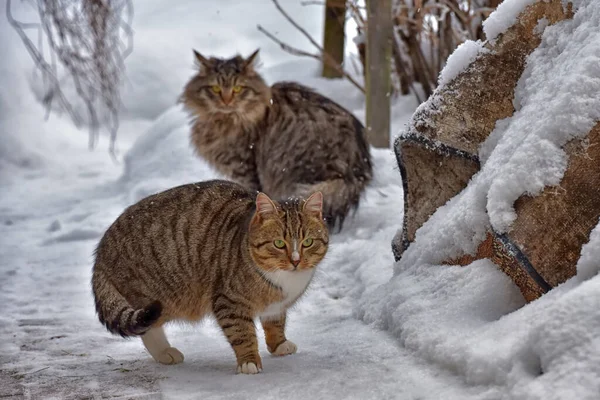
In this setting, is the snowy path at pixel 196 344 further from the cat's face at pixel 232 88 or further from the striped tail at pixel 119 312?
the cat's face at pixel 232 88

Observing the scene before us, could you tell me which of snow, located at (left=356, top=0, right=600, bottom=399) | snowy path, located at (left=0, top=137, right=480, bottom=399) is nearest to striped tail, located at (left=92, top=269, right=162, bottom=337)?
snowy path, located at (left=0, top=137, right=480, bottom=399)

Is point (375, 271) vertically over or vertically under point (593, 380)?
under

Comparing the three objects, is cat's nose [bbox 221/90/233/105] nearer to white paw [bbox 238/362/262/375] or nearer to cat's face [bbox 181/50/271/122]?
cat's face [bbox 181/50/271/122]

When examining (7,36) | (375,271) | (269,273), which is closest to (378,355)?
(269,273)

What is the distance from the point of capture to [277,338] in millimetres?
3182

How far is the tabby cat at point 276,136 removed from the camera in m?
5.33

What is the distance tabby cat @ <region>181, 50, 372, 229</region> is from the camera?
5.33 meters

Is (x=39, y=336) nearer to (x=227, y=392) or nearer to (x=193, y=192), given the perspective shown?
(x=193, y=192)

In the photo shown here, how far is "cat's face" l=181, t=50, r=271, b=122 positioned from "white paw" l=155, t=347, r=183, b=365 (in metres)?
2.81

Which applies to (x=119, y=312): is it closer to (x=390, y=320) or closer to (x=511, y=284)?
(x=390, y=320)

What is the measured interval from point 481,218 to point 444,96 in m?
0.61

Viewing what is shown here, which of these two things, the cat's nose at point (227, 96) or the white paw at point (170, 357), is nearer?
the white paw at point (170, 357)

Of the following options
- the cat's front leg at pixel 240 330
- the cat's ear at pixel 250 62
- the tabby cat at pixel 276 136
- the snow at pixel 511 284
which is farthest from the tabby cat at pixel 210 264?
the cat's ear at pixel 250 62

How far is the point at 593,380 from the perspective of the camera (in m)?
1.96
